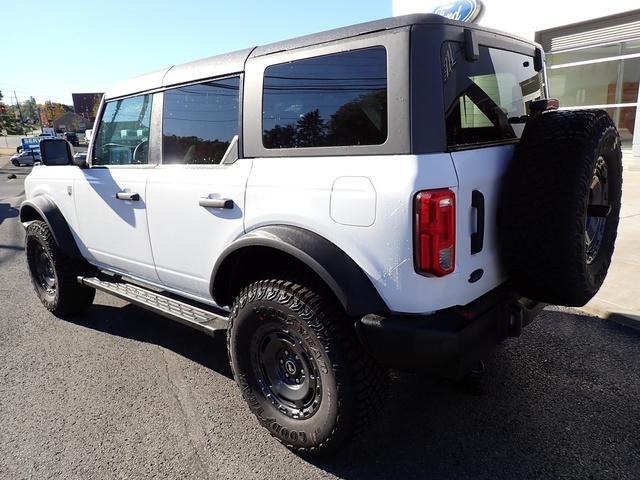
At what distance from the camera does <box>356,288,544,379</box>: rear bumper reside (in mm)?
2031

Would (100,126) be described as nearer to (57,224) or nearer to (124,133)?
(124,133)

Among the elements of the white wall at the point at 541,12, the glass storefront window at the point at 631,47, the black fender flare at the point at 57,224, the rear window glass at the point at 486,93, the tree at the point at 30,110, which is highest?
the tree at the point at 30,110

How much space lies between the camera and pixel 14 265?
6602mm

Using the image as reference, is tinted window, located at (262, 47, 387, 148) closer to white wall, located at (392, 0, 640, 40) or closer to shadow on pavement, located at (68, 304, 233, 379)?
shadow on pavement, located at (68, 304, 233, 379)

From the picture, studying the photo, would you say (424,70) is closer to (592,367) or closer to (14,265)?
(592,367)

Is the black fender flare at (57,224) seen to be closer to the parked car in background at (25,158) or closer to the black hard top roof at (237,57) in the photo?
the black hard top roof at (237,57)

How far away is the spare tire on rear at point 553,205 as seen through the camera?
212 cm

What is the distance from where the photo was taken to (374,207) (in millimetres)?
2051

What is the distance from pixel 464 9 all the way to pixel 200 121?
12725 mm

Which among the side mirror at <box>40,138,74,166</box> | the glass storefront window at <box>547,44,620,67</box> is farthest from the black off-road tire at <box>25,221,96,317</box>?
the glass storefront window at <box>547,44,620,67</box>

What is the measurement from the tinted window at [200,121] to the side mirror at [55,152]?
4.41 feet

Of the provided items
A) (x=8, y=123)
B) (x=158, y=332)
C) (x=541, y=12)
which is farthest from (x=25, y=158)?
(x=8, y=123)

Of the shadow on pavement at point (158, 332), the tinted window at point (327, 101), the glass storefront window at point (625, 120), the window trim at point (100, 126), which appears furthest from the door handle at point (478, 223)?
the glass storefront window at point (625, 120)

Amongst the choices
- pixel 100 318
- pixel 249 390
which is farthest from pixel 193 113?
pixel 100 318
